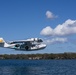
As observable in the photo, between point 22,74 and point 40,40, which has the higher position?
point 40,40

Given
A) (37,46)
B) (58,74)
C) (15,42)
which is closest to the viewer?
(58,74)

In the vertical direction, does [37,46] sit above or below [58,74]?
above

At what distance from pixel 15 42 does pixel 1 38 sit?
19.1 ft

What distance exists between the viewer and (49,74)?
→ 9750cm

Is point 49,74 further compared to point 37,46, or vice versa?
point 37,46

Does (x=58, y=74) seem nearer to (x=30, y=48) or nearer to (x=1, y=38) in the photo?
(x=30, y=48)

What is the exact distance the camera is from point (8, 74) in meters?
98.0

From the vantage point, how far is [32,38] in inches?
4500

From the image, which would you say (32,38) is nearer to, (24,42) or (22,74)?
(24,42)

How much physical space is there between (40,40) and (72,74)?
60.1 ft

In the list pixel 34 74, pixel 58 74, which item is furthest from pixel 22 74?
pixel 58 74

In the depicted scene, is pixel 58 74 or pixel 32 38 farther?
pixel 32 38

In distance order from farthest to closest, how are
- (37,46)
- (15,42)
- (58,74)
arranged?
(15,42) < (37,46) < (58,74)

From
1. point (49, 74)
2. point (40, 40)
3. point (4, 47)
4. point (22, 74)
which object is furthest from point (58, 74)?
point (4, 47)
